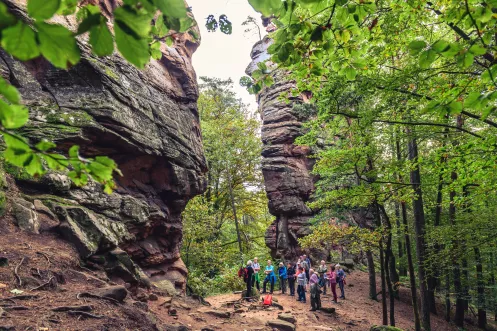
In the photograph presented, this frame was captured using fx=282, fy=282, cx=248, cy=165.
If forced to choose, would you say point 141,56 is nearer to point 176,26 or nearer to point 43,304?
point 176,26

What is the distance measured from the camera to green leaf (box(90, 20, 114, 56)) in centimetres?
88

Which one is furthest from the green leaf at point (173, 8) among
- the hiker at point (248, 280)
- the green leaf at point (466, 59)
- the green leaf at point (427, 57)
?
the hiker at point (248, 280)

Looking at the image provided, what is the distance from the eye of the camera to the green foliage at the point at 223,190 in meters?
17.4

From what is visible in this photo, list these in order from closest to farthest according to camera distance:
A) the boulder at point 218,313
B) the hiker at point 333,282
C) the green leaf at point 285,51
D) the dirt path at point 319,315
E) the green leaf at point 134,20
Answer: the green leaf at point 134,20 < the green leaf at point 285,51 < the dirt path at point 319,315 < the boulder at point 218,313 < the hiker at point 333,282

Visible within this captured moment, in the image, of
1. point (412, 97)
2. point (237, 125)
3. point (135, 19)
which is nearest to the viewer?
point (135, 19)

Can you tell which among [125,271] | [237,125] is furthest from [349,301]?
[237,125]

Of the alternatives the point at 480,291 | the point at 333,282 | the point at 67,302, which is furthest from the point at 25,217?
the point at 480,291

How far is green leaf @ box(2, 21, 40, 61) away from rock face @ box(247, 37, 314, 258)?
1935 centimetres

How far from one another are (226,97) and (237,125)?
5792 mm

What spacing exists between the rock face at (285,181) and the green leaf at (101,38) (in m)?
19.2

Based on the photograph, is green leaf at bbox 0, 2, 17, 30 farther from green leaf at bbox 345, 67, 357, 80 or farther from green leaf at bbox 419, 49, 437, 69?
green leaf at bbox 345, 67, 357, 80

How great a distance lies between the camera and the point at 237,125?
22.8 metres

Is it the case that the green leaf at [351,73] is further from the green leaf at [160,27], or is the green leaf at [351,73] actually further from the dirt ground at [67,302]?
the dirt ground at [67,302]

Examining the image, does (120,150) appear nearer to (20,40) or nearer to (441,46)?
(20,40)
